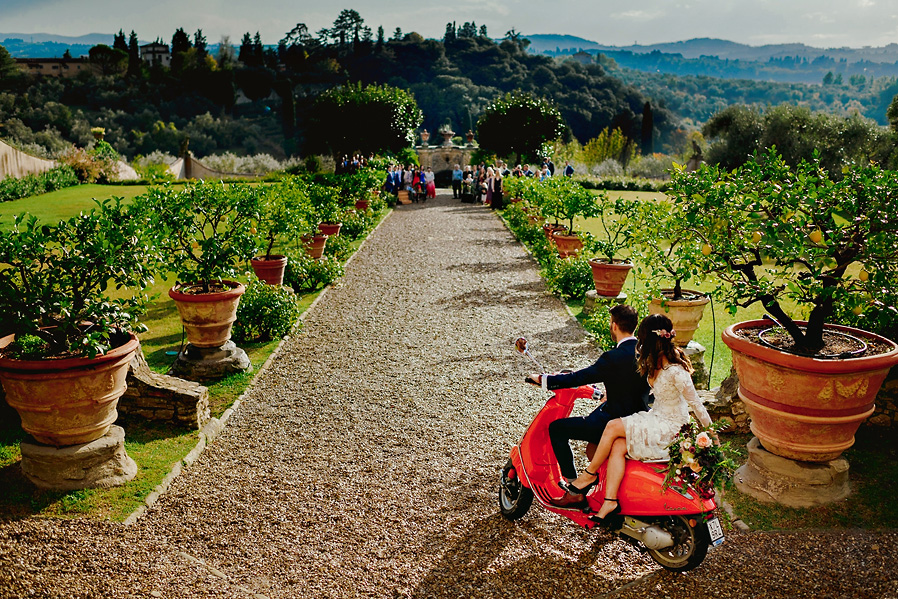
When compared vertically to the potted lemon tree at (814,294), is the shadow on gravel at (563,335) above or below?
below

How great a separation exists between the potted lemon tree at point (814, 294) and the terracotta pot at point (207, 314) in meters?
4.27

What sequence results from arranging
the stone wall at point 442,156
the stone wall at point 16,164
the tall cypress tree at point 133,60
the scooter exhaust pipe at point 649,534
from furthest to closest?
1. the tall cypress tree at point 133,60
2. the stone wall at point 442,156
3. the stone wall at point 16,164
4. the scooter exhaust pipe at point 649,534

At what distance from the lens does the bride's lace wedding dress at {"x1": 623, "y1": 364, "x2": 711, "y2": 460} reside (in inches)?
126

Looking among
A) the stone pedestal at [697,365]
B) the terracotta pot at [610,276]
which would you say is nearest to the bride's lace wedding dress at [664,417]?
the stone pedestal at [697,365]

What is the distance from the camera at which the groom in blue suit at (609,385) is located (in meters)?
3.37

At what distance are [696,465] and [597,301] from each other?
590 cm

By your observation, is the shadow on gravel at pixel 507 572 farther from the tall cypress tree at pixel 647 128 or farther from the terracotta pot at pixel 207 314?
the tall cypress tree at pixel 647 128

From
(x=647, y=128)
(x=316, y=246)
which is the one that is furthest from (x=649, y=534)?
(x=647, y=128)

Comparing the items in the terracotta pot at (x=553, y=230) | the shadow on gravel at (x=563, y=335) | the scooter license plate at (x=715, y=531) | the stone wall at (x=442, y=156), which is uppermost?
the stone wall at (x=442, y=156)

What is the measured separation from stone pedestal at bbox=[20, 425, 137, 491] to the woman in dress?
10.1 ft

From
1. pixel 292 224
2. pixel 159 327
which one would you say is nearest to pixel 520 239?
pixel 292 224

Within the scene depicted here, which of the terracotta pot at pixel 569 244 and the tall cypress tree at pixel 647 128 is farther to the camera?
the tall cypress tree at pixel 647 128

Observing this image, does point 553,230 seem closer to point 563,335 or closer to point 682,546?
point 563,335

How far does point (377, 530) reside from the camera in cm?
373
